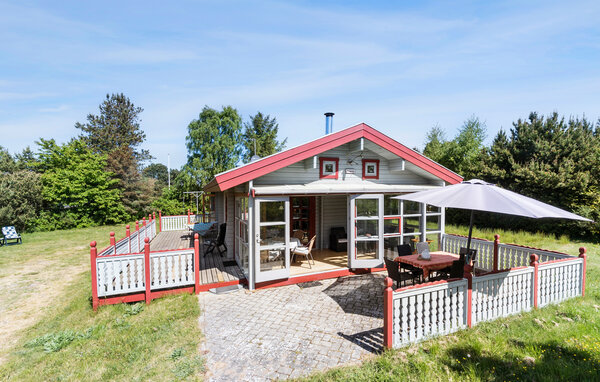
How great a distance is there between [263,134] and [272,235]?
30.3 meters

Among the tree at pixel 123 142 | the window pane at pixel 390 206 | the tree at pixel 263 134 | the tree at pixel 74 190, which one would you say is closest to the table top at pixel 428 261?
the window pane at pixel 390 206

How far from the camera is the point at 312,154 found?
6824 millimetres

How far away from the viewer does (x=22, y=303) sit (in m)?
6.68

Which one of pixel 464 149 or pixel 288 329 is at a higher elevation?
pixel 464 149

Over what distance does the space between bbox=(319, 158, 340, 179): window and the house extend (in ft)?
0.09

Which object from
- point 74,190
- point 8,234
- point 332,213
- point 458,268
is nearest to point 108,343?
point 458,268

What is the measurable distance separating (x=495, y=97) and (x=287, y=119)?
91.1 ft

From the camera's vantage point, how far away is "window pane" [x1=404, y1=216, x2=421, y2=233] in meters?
8.25

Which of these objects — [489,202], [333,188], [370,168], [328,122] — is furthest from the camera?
[328,122]

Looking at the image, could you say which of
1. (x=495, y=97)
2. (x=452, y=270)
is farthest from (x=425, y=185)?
(x=495, y=97)

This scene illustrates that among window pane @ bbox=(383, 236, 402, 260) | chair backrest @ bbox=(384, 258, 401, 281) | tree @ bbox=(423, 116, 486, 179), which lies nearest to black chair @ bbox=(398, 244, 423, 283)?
chair backrest @ bbox=(384, 258, 401, 281)

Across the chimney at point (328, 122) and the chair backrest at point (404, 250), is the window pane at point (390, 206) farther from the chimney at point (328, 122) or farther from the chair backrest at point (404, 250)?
the chimney at point (328, 122)

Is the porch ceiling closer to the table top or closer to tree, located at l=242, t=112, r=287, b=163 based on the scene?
the table top

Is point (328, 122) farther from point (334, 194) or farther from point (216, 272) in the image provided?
point (216, 272)
